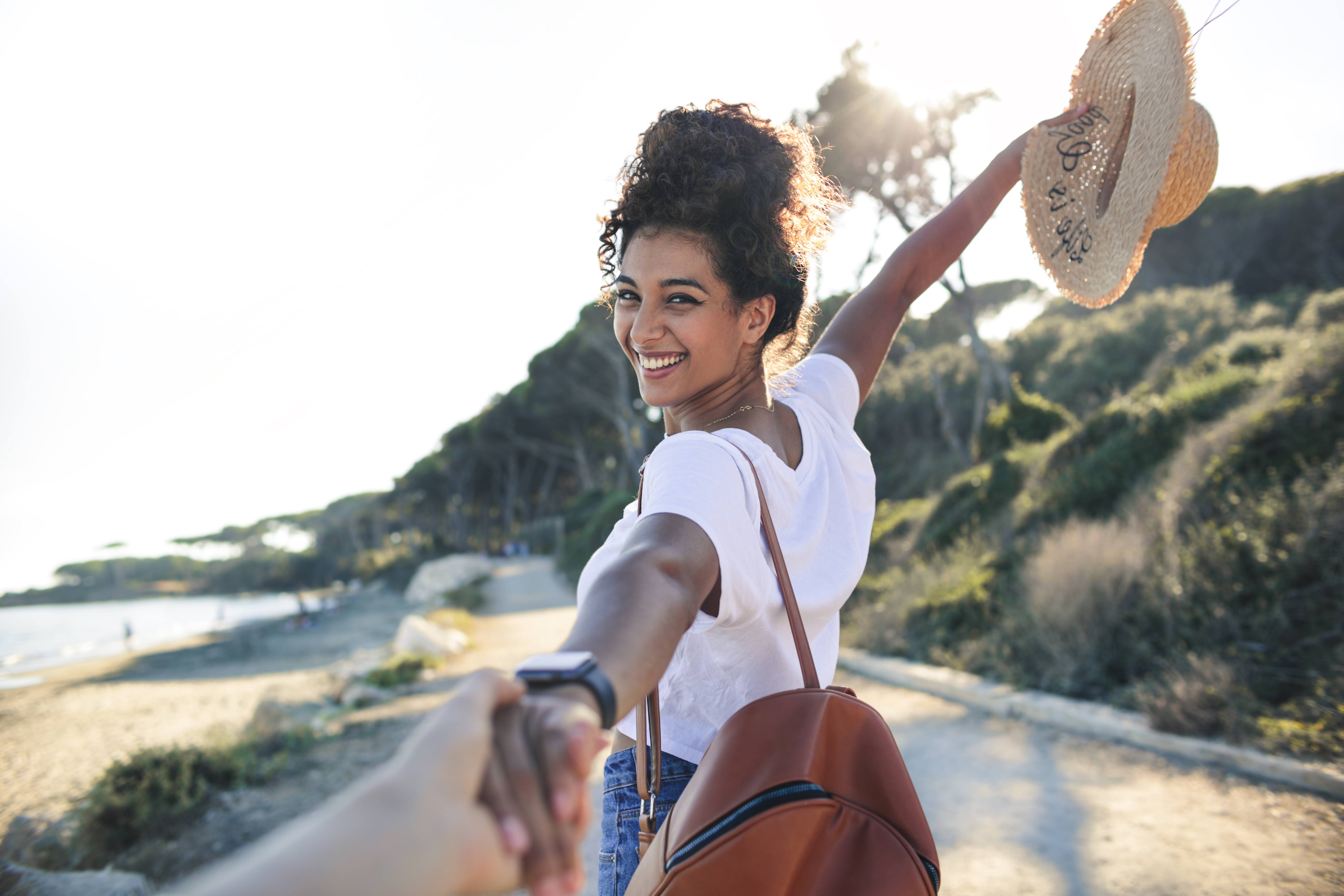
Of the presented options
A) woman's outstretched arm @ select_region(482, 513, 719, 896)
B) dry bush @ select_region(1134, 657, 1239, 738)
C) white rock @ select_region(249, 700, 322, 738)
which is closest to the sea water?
white rock @ select_region(249, 700, 322, 738)

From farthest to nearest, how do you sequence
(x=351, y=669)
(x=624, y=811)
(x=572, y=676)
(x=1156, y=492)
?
(x=351, y=669)
(x=1156, y=492)
(x=624, y=811)
(x=572, y=676)

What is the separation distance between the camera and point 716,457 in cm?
95

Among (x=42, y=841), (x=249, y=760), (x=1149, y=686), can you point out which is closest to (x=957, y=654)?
(x=1149, y=686)

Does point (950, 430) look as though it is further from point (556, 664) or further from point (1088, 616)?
point (556, 664)

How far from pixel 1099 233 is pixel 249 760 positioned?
726cm

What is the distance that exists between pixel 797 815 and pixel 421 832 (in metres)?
0.50

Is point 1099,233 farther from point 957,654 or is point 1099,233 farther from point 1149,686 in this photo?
point 957,654

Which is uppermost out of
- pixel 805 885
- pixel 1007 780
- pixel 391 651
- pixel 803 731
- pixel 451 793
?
pixel 451 793

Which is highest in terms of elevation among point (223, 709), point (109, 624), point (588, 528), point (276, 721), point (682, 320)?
point (682, 320)

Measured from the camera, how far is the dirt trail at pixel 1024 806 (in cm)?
282

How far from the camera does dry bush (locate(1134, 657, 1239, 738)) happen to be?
3754mm

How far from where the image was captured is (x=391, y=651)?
13891mm

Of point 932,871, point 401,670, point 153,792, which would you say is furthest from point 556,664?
point 401,670

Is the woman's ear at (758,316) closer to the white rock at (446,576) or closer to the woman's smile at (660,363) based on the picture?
the woman's smile at (660,363)
